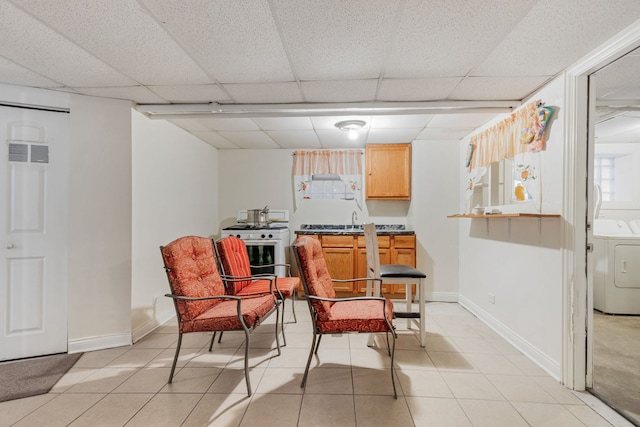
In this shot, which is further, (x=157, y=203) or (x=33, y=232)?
(x=157, y=203)

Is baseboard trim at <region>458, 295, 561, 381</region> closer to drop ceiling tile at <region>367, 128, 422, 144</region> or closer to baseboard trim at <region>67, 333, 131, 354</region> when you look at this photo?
Result: drop ceiling tile at <region>367, 128, 422, 144</region>

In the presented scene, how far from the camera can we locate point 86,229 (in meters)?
2.49

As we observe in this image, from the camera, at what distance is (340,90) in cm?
249

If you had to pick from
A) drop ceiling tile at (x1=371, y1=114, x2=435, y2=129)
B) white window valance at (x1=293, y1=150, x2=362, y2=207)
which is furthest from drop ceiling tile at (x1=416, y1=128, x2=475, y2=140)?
white window valance at (x1=293, y1=150, x2=362, y2=207)

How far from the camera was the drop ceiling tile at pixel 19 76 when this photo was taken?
6.72 ft

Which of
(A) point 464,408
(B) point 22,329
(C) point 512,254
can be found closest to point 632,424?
(A) point 464,408

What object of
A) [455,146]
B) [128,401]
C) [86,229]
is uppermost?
[455,146]

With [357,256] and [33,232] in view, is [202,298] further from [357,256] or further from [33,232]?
[357,256]

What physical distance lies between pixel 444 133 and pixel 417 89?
4.60 ft

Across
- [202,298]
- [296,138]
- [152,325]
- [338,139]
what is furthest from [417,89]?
[152,325]

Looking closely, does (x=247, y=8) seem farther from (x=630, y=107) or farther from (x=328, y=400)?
(x=630, y=107)

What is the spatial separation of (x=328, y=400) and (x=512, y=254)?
2133mm

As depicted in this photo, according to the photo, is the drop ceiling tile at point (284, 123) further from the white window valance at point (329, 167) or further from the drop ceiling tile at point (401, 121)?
the white window valance at point (329, 167)

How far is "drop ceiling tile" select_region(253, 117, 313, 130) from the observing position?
3.17 meters
